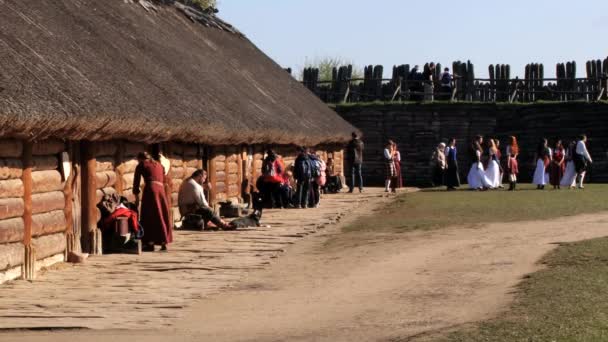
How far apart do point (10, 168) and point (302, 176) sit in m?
14.0

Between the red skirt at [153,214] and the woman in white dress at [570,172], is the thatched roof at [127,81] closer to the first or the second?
the red skirt at [153,214]

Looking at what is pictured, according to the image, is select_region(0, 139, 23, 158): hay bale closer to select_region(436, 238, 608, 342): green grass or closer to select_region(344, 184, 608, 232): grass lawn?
select_region(436, 238, 608, 342): green grass

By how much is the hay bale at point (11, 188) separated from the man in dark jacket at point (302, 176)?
13600 millimetres

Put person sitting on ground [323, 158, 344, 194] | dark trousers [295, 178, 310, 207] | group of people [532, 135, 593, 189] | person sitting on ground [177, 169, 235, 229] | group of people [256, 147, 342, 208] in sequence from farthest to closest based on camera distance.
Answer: person sitting on ground [323, 158, 344, 194], group of people [532, 135, 593, 189], dark trousers [295, 178, 310, 207], group of people [256, 147, 342, 208], person sitting on ground [177, 169, 235, 229]

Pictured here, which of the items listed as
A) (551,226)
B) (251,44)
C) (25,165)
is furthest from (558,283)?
(251,44)

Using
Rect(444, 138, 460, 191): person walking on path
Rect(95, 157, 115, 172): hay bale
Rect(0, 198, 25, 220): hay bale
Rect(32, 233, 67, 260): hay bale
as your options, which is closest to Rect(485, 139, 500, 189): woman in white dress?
Rect(444, 138, 460, 191): person walking on path

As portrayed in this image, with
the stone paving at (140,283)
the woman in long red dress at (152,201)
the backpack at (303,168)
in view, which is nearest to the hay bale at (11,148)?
the stone paving at (140,283)

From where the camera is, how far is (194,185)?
20.7 meters

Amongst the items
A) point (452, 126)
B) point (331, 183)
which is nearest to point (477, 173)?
point (331, 183)

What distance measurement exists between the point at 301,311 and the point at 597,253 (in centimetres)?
549

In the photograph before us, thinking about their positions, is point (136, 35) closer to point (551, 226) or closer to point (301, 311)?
point (551, 226)

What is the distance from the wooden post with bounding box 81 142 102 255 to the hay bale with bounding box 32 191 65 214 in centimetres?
89

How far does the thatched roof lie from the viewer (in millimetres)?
14406

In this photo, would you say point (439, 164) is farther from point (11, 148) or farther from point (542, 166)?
point (11, 148)
